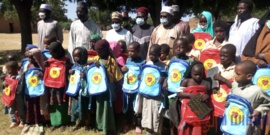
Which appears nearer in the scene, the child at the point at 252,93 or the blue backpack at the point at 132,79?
the child at the point at 252,93

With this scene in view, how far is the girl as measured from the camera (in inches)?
181

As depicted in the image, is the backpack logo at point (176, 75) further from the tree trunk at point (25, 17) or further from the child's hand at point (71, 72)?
the tree trunk at point (25, 17)

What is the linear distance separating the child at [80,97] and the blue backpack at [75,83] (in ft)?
0.16

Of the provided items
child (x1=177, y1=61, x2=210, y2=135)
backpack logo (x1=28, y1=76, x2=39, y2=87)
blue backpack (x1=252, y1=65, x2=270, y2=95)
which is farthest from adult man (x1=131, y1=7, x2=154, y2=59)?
blue backpack (x1=252, y1=65, x2=270, y2=95)

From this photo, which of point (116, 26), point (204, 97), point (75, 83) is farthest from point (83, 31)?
point (204, 97)

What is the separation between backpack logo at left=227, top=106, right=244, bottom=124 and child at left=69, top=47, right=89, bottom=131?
222cm

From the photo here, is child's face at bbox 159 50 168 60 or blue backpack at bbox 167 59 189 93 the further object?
child's face at bbox 159 50 168 60

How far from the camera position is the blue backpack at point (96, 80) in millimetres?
4328

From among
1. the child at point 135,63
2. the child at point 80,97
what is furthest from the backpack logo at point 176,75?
the child at point 80,97

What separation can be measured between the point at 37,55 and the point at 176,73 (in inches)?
87.3

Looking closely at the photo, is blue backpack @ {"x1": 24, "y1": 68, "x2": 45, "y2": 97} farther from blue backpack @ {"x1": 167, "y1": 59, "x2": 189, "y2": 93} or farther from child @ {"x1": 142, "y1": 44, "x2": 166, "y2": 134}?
blue backpack @ {"x1": 167, "y1": 59, "x2": 189, "y2": 93}

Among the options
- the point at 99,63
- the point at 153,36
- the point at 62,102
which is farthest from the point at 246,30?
the point at 62,102

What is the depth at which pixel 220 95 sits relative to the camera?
3.64 meters

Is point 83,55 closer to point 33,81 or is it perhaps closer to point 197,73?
point 33,81
